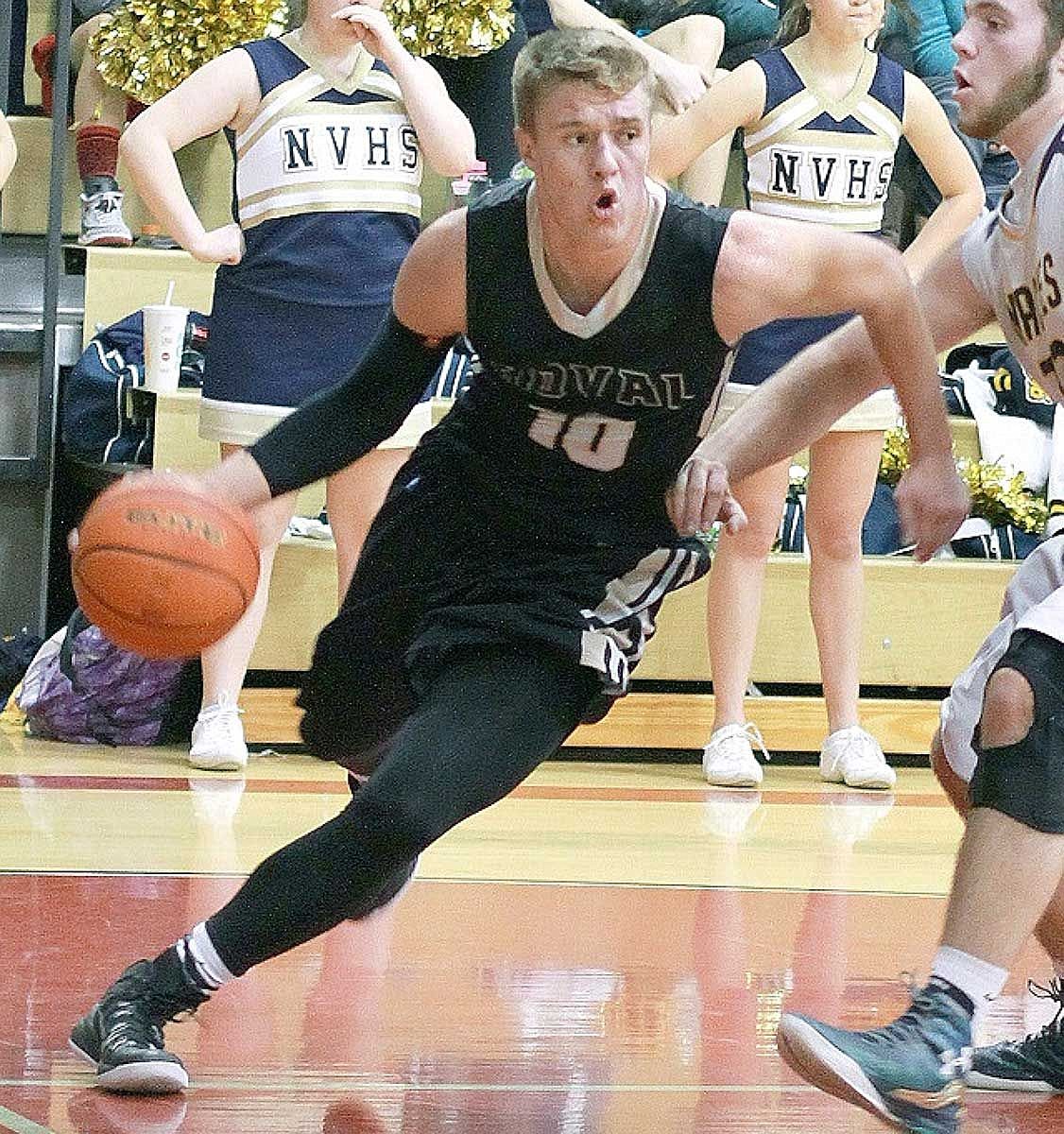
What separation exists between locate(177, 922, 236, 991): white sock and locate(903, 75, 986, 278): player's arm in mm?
3270

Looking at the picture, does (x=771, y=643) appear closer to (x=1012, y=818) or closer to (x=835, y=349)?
(x=835, y=349)

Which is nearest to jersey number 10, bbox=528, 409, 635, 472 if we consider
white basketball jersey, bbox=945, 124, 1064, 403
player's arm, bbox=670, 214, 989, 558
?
player's arm, bbox=670, 214, 989, 558

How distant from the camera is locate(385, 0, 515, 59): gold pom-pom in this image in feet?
20.4

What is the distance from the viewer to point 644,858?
174 inches

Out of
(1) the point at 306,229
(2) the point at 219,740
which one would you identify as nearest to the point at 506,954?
(2) the point at 219,740

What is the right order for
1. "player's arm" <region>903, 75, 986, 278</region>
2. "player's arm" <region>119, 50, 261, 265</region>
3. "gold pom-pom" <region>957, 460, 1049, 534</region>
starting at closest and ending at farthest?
"player's arm" <region>119, 50, 261, 265</region> → "player's arm" <region>903, 75, 986, 278</region> → "gold pom-pom" <region>957, 460, 1049, 534</region>

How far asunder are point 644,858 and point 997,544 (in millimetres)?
2251

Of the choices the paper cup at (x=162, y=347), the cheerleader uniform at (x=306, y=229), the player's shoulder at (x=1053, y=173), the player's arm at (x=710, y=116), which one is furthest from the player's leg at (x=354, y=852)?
the paper cup at (x=162, y=347)

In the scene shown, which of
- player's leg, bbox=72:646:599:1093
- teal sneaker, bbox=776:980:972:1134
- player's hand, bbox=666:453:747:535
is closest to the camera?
teal sneaker, bbox=776:980:972:1134

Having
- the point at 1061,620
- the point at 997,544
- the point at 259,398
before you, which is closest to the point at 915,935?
the point at 1061,620

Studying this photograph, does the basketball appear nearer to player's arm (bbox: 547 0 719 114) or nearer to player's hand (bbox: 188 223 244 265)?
player's arm (bbox: 547 0 719 114)

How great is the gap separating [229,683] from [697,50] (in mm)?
2421

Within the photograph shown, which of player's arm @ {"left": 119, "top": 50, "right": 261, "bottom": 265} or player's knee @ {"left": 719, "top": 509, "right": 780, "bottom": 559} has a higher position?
player's arm @ {"left": 119, "top": 50, "right": 261, "bottom": 265}

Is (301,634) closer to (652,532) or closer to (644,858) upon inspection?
(644,858)
